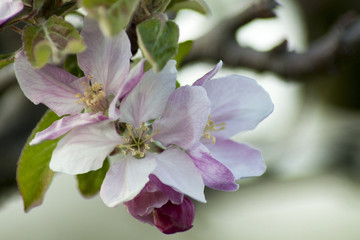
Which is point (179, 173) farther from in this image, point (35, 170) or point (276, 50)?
point (276, 50)

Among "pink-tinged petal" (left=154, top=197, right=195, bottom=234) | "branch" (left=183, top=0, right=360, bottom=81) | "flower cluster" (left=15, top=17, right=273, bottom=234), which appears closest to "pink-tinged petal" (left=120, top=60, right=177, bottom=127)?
"flower cluster" (left=15, top=17, right=273, bottom=234)

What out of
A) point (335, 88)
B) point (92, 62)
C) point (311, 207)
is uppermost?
point (92, 62)

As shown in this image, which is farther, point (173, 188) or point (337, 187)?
point (337, 187)

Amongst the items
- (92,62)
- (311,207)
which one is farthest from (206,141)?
(311,207)

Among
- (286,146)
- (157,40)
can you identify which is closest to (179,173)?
(157,40)

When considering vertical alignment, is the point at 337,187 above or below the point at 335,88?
below

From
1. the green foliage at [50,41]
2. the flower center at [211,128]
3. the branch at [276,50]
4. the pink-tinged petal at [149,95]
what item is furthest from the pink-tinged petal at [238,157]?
the branch at [276,50]

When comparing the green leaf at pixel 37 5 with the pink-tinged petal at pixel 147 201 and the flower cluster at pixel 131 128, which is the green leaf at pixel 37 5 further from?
the pink-tinged petal at pixel 147 201

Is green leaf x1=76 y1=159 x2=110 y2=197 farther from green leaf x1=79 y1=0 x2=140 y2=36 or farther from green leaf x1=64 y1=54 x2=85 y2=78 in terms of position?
green leaf x1=79 y1=0 x2=140 y2=36

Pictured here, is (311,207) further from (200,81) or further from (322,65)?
(200,81)
